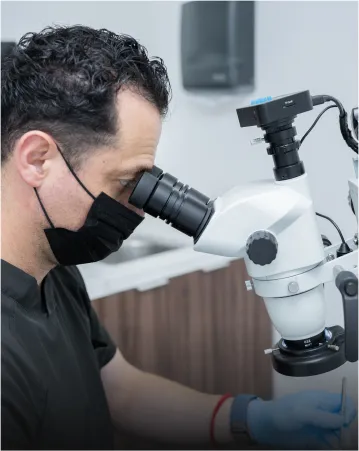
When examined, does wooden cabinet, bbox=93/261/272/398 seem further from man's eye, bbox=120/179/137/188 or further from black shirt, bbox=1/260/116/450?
man's eye, bbox=120/179/137/188

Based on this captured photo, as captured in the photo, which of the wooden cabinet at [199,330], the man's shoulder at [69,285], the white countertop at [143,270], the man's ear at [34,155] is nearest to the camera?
the man's ear at [34,155]

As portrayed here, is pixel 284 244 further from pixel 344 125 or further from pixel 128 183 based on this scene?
pixel 128 183

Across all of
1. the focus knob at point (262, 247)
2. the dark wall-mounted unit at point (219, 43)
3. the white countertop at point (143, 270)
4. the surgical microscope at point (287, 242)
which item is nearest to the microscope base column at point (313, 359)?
the surgical microscope at point (287, 242)

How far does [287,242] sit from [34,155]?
19.3 inches

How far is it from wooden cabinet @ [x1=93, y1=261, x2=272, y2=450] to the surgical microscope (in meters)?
1.06

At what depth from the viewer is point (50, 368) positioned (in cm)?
107

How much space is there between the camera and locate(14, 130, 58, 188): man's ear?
3.14ft

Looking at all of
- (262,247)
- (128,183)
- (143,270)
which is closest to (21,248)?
(128,183)

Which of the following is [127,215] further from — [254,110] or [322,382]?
[322,382]

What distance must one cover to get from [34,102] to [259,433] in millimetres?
822

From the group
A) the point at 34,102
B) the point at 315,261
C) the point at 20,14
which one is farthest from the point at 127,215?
the point at 20,14

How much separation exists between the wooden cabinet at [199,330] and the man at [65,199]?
0.75 meters

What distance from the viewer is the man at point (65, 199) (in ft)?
3.17

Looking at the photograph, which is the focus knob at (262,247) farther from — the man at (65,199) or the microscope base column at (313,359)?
the man at (65,199)
